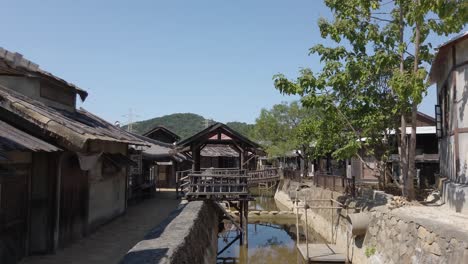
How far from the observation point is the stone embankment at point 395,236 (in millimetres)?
9133

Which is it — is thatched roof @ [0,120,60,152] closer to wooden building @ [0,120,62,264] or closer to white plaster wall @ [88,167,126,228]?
wooden building @ [0,120,62,264]

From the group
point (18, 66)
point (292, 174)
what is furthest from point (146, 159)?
point (292, 174)

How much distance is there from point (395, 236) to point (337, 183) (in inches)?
430

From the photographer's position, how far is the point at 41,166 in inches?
373

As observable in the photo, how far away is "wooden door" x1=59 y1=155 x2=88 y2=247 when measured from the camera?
10188 mm

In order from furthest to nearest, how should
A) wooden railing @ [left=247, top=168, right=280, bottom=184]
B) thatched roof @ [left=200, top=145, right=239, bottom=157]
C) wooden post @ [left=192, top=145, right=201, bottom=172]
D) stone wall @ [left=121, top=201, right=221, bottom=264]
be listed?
thatched roof @ [left=200, top=145, right=239, bottom=157]
wooden railing @ [left=247, top=168, right=280, bottom=184]
wooden post @ [left=192, top=145, right=201, bottom=172]
stone wall @ [left=121, top=201, right=221, bottom=264]

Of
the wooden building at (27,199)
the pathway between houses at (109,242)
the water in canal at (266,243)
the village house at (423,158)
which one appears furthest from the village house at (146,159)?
the village house at (423,158)

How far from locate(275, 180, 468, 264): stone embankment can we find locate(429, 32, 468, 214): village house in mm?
1464

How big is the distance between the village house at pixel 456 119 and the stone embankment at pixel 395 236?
4.80 feet

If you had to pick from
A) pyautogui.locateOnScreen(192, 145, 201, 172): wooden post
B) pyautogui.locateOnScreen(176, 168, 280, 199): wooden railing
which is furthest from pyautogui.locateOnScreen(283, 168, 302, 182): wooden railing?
pyautogui.locateOnScreen(176, 168, 280, 199): wooden railing

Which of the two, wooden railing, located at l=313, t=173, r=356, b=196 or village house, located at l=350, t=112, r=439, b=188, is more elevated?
village house, located at l=350, t=112, r=439, b=188

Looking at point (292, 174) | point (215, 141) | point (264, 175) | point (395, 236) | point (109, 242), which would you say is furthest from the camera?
point (292, 174)

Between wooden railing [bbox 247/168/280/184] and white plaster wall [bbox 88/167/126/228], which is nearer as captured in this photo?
white plaster wall [bbox 88/167/126/228]

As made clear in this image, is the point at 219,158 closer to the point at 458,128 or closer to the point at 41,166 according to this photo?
the point at 458,128
